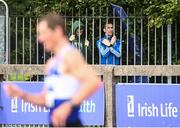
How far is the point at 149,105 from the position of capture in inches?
456

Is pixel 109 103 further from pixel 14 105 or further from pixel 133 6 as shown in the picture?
pixel 133 6

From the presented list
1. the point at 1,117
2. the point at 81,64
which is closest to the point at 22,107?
the point at 1,117

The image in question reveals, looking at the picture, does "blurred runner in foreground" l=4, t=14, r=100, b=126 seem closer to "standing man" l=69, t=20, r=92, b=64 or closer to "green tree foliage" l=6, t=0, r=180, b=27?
"standing man" l=69, t=20, r=92, b=64

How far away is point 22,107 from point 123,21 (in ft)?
12.1

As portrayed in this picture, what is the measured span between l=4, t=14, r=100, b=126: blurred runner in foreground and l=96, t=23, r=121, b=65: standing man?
7418 millimetres

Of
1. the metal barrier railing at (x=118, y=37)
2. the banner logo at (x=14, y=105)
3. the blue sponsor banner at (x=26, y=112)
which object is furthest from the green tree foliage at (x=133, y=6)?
the banner logo at (x=14, y=105)

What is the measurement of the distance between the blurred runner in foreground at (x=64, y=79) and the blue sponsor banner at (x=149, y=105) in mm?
5733

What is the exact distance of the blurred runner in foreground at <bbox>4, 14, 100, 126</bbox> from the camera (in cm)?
563

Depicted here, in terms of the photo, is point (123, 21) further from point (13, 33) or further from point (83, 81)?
point (83, 81)

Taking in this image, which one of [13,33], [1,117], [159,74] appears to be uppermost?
[13,33]

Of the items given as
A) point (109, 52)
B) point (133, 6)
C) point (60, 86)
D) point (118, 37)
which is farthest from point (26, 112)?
point (60, 86)

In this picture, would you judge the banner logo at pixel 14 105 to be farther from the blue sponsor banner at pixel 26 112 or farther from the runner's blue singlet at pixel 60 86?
the runner's blue singlet at pixel 60 86

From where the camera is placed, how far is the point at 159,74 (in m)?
12.0

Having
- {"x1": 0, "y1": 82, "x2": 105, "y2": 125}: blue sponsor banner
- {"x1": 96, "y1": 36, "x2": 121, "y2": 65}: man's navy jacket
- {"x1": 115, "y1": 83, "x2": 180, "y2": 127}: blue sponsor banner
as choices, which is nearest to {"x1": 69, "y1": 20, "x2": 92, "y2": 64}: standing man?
{"x1": 96, "y1": 36, "x2": 121, "y2": 65}: man's navy jacket
